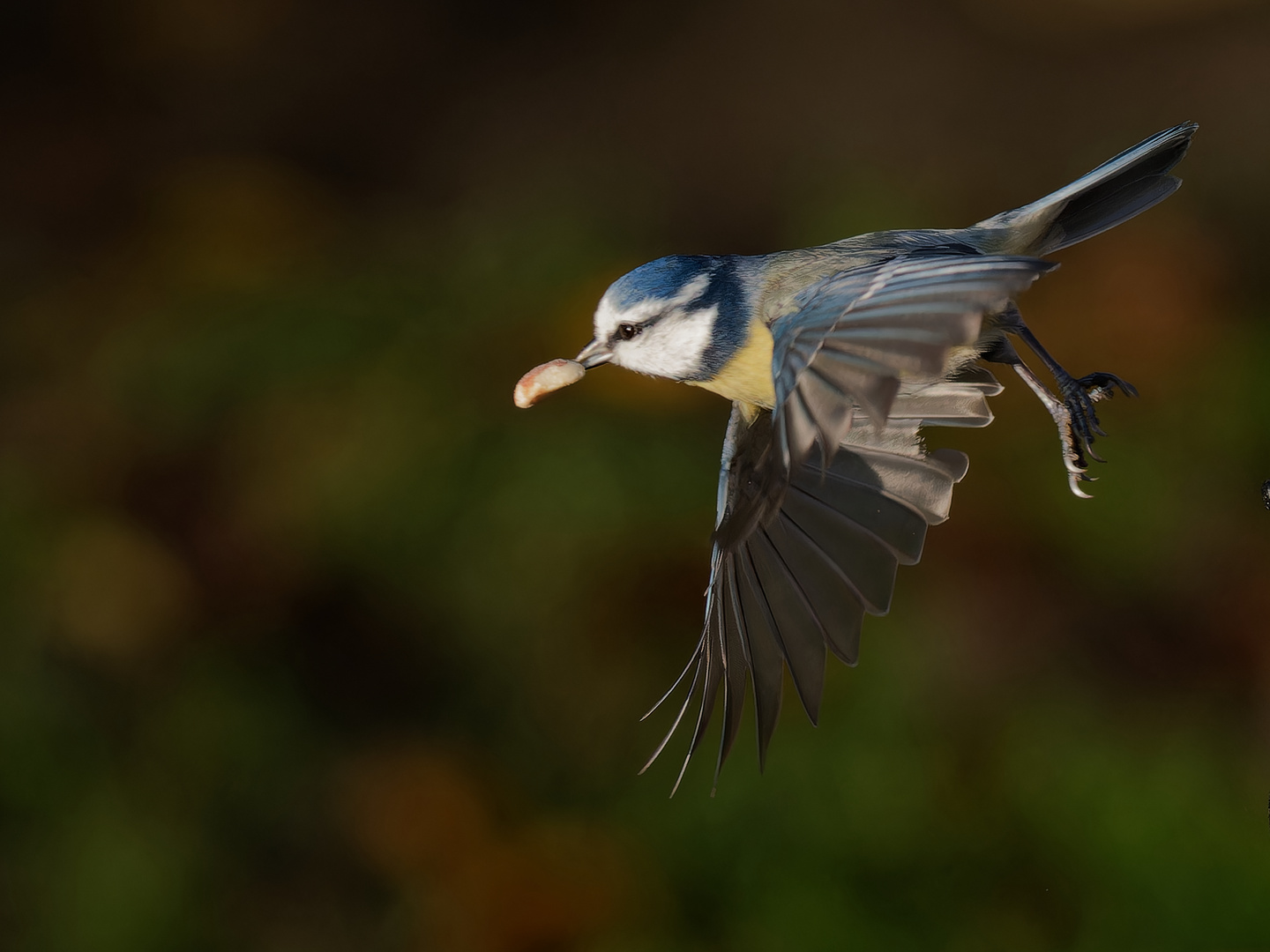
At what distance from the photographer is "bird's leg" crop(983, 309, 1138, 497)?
86 centimetres

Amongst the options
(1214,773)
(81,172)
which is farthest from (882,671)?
(81,172)

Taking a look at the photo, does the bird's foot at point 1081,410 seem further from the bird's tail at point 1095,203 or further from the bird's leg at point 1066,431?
the bird's tail at point 1095,203

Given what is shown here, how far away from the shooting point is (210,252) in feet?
8.55

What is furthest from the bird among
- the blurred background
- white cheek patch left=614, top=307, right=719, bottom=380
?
the blurred background

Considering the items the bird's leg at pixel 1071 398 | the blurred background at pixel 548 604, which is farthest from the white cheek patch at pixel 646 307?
the blurred background at pixel 548 604

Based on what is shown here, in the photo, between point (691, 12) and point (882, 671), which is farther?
point (691, 12)

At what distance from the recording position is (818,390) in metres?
0.62

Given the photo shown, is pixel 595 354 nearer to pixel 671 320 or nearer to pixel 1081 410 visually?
pixel 671 320

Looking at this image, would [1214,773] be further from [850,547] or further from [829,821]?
[850,547]

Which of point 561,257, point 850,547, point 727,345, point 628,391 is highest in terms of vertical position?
point 727,345

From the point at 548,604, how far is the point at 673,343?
1243 mm

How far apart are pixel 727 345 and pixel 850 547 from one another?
23 cm

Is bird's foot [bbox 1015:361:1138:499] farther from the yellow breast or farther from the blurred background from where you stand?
the blurred background

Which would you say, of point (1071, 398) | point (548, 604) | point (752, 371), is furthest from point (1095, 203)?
point (548, 604)
